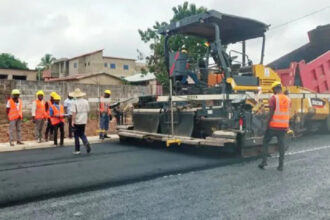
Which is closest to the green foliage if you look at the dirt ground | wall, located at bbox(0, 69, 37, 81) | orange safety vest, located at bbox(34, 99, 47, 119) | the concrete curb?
wall, located at bbox(0, 69, 37, 81)

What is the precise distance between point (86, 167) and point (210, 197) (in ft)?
8.48

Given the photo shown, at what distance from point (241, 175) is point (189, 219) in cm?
203

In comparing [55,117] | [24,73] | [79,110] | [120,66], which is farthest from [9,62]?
[79,110]

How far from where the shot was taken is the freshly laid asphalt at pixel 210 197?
351 cm

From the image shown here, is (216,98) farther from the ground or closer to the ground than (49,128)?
farther from the ground

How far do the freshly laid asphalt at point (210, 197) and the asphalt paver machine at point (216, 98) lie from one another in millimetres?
856

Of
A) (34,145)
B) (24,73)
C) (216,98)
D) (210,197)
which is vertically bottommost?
(210,197)

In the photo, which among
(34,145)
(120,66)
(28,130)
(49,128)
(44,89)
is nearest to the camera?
(34,145)

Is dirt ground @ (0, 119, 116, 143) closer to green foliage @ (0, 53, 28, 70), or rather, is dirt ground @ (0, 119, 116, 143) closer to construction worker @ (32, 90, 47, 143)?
construction worker @ (32, 90, 47, 143)

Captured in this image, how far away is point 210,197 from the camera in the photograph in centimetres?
406

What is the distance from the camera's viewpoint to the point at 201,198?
13.2 ft

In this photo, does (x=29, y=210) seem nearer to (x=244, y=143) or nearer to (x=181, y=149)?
(x=244, y=143)

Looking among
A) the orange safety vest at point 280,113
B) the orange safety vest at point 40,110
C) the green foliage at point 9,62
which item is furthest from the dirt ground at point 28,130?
the green foliage at point 9,62

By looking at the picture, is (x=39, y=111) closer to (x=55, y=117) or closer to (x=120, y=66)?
(x=55, y=117)
